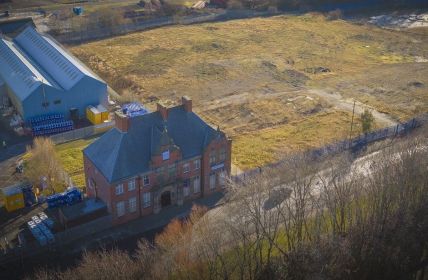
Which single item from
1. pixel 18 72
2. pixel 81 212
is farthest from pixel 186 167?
pixel 18 72

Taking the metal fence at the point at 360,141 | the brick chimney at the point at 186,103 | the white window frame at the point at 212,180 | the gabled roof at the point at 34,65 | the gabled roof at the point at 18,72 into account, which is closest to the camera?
the brick chimney at the point at 186,103

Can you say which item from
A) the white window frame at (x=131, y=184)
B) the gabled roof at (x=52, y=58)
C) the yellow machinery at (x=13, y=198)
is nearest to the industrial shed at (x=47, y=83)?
the gabled roof at (x=52, y=58)

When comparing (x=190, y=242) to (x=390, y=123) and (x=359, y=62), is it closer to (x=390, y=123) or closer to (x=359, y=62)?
(x=390, y=123)

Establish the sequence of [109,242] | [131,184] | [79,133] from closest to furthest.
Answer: [109,242] < [131,184] < [79,133]

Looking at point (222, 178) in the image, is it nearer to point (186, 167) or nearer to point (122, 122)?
point (186, 167)

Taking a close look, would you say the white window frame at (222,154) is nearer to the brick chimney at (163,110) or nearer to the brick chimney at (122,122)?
the brick chimney at (163,110)
